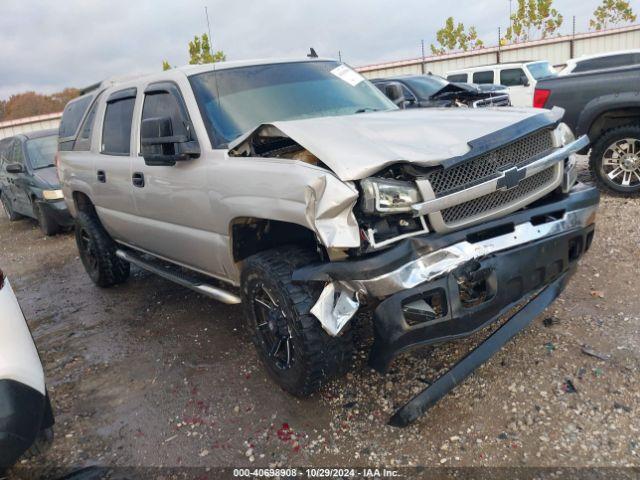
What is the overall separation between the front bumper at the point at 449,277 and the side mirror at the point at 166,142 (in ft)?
4.06

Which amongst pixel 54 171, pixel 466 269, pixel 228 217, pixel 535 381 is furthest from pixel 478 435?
pixel 54 171

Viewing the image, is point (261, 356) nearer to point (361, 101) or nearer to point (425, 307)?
point (425, 307)

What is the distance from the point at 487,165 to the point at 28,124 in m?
26.8

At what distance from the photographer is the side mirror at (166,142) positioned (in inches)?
126

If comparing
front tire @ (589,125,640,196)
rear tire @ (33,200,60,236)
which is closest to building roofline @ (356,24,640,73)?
rear tire @ (33,200,60,236)

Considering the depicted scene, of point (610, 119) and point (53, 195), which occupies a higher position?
point (610, 119)

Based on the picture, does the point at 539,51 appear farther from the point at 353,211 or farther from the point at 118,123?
the point at 353,211

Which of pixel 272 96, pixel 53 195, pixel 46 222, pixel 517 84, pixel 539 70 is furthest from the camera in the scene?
pixel 539 70

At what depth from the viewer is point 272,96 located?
3602 millimetres

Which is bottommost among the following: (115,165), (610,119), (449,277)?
(449,277)

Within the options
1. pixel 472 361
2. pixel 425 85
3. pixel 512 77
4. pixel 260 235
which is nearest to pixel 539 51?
pixel 512 77

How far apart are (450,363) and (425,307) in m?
0.93

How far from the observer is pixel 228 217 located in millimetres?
3111

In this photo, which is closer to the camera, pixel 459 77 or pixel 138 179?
pixel 138 179
